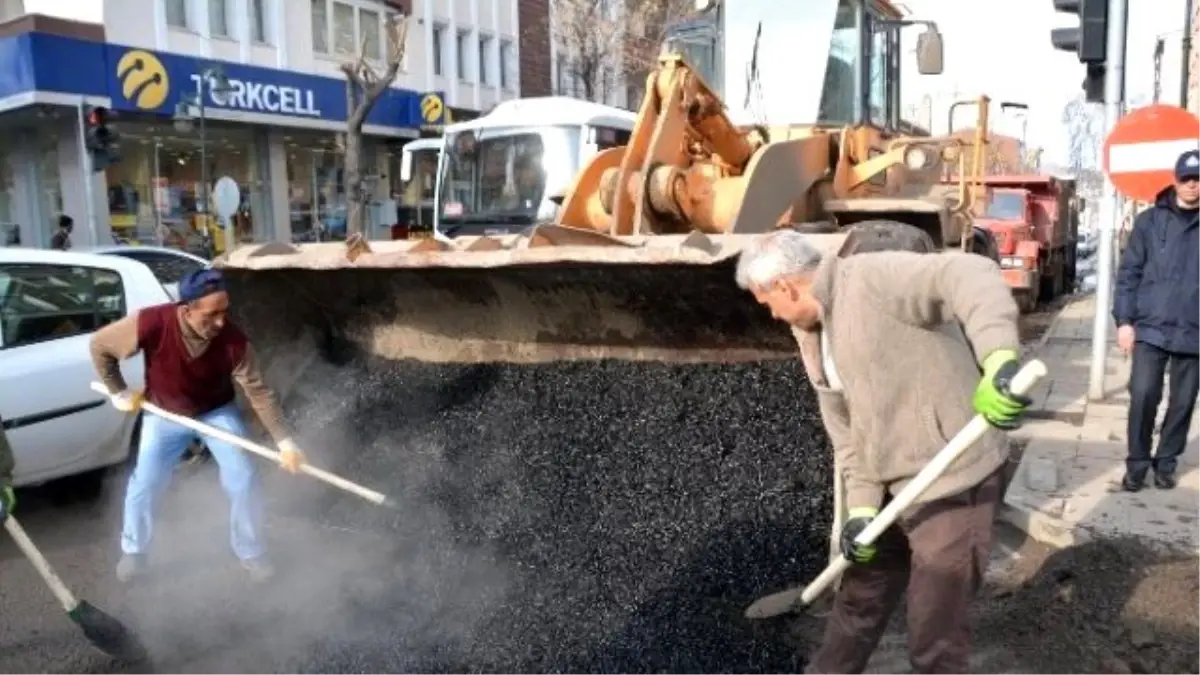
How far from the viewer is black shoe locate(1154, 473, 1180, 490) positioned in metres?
5.03

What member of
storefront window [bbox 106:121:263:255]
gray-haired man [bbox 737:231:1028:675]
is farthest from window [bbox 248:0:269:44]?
gray-haired man [bbox 737:231:1028:675]

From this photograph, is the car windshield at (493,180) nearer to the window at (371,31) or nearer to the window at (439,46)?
the window at (371,31)

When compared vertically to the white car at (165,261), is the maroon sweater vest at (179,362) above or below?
below

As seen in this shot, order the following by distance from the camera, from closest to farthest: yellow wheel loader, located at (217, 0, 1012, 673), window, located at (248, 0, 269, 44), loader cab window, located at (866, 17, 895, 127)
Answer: yellow wheel loader, located at (217, 0, 1012, 673) < loader cab window, located at (866, 17, 895, 127) < window, located at (248, 0, 269, 44)

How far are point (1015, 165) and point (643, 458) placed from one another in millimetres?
31779

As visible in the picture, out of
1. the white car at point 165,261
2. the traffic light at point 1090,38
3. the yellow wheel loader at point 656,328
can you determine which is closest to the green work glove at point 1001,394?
the yellow wheel loader at point 656,328

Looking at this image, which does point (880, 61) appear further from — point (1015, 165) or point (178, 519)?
point (1015, 165)

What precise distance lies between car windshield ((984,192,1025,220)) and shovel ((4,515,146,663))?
1317 cm

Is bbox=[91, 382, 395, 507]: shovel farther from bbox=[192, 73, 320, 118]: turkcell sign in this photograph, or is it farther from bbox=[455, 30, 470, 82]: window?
bbox=[455, 30, 470, 82]: window

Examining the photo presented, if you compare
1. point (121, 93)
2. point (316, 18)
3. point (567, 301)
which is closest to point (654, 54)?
point (316, 18)

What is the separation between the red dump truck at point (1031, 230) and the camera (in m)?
13.5

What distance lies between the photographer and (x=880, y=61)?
6926 millimetres

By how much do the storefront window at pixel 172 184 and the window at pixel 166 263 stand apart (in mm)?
10047

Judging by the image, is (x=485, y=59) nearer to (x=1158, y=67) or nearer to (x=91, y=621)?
(x=1158, y=67)
